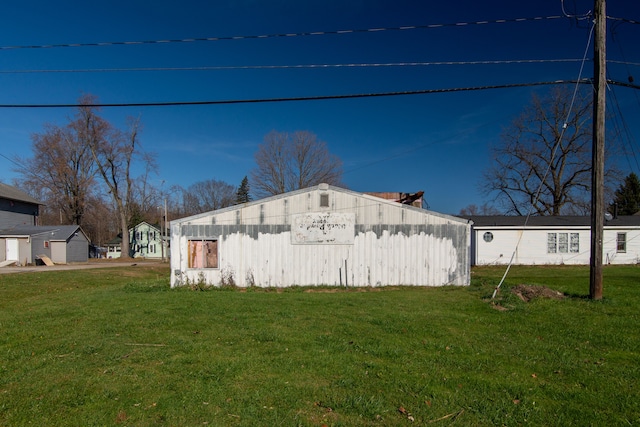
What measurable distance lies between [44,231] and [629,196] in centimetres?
6251

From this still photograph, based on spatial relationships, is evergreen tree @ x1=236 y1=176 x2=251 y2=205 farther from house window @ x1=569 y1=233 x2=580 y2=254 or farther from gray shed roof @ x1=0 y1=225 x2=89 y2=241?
house window @ x1=569 y1=233 x2=580 y2=254

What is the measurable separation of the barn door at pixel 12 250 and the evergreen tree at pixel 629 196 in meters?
61.6

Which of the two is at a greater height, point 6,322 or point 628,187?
point 628,187

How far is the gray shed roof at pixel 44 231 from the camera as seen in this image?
3035cm

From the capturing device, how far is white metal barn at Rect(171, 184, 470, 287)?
13938 mm

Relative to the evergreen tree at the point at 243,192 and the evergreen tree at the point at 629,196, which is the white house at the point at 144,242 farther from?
the evergreen tree at the point at 629,196

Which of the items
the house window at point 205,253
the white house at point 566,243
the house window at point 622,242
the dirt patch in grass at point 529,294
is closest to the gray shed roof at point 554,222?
the white house at point 566,243

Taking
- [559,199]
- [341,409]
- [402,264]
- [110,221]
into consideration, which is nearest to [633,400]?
[341,409]

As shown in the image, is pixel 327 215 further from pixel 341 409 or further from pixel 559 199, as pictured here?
pixel 559 199

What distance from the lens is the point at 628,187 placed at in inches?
1737

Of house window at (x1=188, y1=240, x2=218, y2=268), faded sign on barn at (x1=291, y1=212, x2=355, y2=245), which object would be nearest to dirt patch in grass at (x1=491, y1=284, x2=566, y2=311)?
faded sign on barn at (x1=291, y1=212, x2=355, y2=245)

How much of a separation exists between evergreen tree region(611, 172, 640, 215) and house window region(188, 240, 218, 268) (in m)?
48.9

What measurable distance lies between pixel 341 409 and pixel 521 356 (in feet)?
10.5

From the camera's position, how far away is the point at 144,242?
53.8 meters
